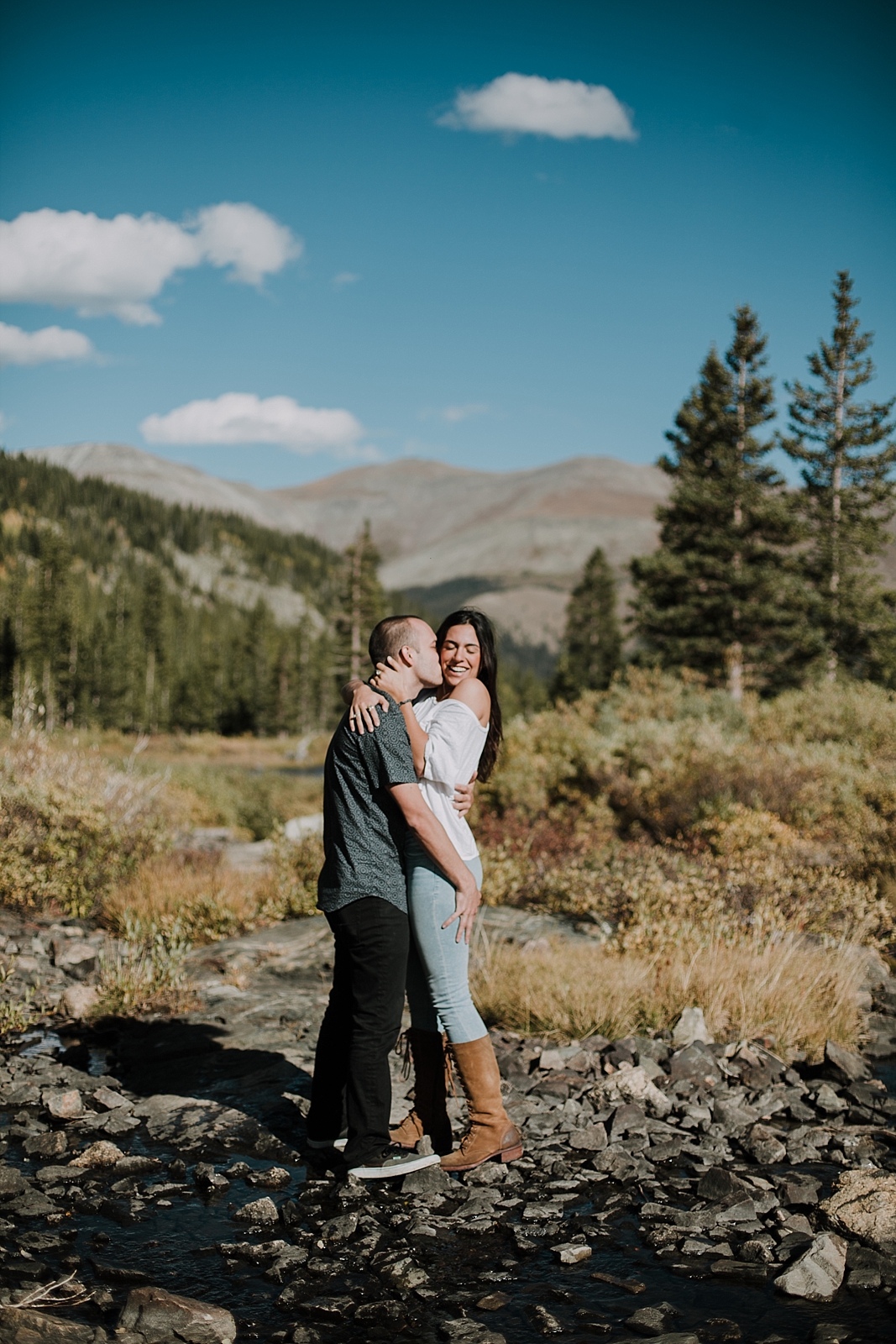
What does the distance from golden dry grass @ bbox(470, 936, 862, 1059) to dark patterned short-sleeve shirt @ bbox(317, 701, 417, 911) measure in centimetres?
284

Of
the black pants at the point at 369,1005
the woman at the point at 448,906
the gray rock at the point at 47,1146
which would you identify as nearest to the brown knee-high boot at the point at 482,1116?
the woman at the point at 448,906

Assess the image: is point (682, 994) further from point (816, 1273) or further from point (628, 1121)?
point (816, 1273)

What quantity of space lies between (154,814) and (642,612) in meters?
20.7

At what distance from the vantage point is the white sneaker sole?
4340 mm

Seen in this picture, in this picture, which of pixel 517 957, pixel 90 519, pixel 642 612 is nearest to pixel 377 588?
pixel 642 612

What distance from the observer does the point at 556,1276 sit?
371 cm

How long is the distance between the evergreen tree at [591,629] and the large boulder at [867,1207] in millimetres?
55711

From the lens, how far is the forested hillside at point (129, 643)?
7275 centimetres

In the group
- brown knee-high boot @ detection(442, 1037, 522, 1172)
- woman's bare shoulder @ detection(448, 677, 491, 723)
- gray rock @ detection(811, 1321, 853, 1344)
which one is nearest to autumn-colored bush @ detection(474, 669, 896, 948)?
brown knee-high boot @ detection(442, 1037, 522, 1172)

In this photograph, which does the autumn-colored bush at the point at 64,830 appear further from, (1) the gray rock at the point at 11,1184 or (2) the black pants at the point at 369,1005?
(2) the black pants at the point at 369,1005

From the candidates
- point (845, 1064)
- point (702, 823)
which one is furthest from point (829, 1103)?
point (702, 823)

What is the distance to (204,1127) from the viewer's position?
5078 mm

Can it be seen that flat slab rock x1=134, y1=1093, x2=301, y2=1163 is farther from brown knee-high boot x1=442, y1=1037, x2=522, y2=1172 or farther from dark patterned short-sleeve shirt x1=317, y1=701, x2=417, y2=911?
dark patterned short-sleeve shirt x1=317, y1=701, x2=417, y2=911

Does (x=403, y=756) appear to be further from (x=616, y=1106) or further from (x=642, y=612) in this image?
(x=642, y=612)
